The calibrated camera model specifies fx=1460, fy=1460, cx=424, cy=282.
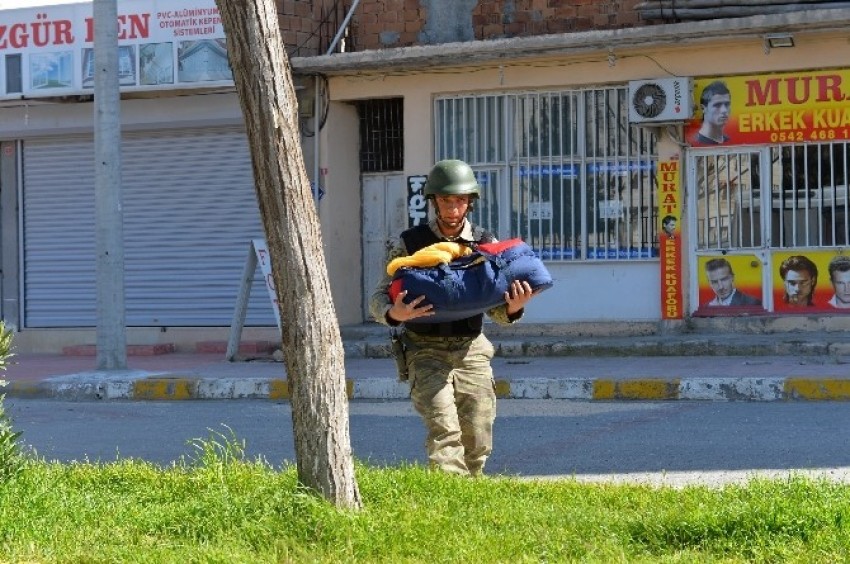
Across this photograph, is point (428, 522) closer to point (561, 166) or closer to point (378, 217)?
point (561, 166)

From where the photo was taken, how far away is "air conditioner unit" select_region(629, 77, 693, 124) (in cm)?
1652

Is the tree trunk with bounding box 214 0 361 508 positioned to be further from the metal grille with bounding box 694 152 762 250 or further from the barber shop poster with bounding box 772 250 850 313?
the metal grille with bounding box 694 152 762 250

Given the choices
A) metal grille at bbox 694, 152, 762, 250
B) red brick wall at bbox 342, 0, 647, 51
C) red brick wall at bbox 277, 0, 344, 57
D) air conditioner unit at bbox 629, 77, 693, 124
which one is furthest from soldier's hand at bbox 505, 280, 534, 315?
red brick wall at bbox 277, 0, 344, 57

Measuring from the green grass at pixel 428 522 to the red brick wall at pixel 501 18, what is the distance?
36.9 ft

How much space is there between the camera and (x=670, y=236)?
17.0 metres

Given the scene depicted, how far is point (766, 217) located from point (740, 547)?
466 inches

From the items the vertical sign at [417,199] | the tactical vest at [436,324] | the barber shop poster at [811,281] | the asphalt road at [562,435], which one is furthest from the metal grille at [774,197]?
the tactical vest at [436,324]

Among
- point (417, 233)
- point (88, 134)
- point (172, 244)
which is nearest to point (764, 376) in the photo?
point (417, 233)

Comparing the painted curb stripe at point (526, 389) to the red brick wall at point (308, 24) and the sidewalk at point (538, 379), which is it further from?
the red brick wall at point (308, 24)

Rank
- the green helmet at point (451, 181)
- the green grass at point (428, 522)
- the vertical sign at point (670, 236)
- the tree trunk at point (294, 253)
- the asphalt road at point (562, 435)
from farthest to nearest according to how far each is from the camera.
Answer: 1. the vertical sign at point (670, 236)
2. the asphalt road at point (562, 435)
3. the green helmet at point (451, 181)
4. the tree trunk at point (294, 253)
5. the green grass at point (428, 522)

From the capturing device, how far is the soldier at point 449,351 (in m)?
6.42

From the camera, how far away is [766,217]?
1659cm

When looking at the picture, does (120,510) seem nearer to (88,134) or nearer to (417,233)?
(417,233)

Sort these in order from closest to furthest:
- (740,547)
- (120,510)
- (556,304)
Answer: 1. (740,547)
2. (120,510)
3. (556,304)
